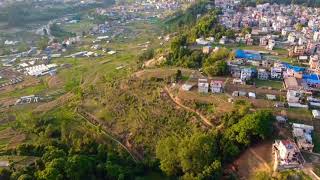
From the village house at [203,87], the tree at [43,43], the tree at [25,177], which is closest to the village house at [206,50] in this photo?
the village house at [203,87]

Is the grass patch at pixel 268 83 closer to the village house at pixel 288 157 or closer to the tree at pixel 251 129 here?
the tree at pixel 251 129

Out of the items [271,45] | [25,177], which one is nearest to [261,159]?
[25,177]

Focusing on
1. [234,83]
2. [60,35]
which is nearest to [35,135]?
[234,83]

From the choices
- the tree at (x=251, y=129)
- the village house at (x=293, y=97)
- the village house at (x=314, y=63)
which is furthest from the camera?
the village house at (x=314, y=63)

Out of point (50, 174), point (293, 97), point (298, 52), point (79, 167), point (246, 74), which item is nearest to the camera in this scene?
point (50, 174)

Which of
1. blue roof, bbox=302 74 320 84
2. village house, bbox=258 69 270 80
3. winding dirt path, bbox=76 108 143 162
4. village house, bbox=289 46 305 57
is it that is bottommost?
winding dirt path, bbox=76 108 143 162

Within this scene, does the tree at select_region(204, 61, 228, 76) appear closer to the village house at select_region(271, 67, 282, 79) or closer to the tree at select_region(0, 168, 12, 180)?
the village house at select_region(271, 67, 282, 79)

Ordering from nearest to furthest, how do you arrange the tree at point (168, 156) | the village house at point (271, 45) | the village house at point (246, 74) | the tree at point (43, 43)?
the tree at point (168, 156)
the village house at point (246, 74)
the village house at point (271, 45)
the tree at point (43, 43)

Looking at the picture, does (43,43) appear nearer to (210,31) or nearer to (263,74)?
(210,31)

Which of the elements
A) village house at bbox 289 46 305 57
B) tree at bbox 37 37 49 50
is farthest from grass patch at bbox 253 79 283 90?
tree at bbox 37 37 49 50
